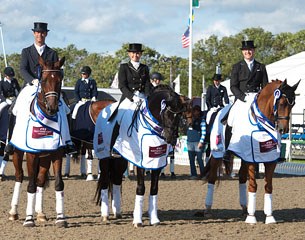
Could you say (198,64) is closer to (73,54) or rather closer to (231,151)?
(73,54)

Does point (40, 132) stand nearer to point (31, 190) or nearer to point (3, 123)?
point (31, 190)

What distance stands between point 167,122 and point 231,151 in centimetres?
150

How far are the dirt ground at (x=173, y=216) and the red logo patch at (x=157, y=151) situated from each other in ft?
3.53

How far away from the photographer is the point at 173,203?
1288 centimetres

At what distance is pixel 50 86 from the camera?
9.20 metres

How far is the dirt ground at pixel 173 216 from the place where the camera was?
917 cm

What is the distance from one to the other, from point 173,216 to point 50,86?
133 inches

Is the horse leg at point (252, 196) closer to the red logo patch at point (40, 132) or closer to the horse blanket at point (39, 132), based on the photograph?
the horse blanket at point (39, 132)

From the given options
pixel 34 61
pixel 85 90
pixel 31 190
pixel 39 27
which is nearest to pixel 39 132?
pixel 31 190

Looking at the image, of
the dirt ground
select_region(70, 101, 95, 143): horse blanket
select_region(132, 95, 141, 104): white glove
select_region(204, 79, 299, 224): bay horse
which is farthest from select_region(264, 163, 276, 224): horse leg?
select_region(70, 101, 95, 143): horse blanket

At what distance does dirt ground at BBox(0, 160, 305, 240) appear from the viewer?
917 cm

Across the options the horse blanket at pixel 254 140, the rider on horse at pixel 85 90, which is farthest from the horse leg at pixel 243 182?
the rider on horse at pixel 85 90

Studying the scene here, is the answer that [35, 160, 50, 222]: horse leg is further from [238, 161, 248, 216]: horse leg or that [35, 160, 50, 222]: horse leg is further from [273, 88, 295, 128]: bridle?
[273, 88, 295, 128]: bridle

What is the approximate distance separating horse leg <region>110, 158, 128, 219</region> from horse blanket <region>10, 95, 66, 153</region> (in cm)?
158
